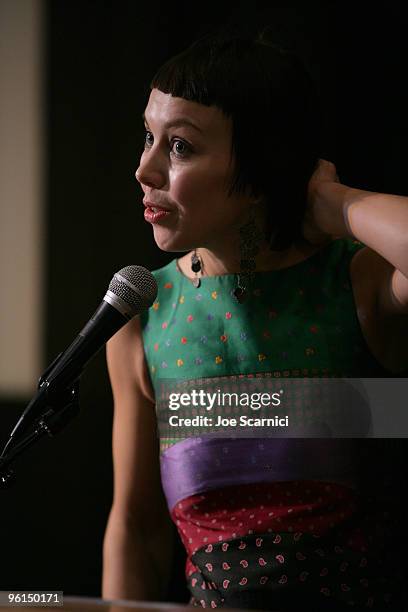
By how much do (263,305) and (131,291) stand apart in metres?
0.36

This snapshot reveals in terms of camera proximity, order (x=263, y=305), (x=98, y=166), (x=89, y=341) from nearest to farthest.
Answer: (x=89, y=341) < (x=263, y=305) < (x=98, y=166)

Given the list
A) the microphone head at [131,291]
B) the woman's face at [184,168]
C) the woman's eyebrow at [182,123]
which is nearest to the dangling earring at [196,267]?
the woman's face at [184,168]

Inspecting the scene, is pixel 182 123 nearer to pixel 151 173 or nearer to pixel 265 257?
pixel 151 173

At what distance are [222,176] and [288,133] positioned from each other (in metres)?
0.11

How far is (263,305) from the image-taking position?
3.69ft

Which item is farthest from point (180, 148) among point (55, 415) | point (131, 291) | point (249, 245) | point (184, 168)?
point (55, 415)

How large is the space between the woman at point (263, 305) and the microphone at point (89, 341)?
0.82 feet

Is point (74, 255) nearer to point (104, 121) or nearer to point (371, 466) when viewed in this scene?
point (104, 121)

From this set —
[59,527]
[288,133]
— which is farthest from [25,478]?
[288,133]

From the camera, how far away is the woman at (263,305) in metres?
1.03

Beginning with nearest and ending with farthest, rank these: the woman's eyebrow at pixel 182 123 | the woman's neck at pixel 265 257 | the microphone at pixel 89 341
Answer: the microphone at pixel 89 341 → the woman's eyebrow at pixel 182 123 → the woman's neck at pixel 265 257

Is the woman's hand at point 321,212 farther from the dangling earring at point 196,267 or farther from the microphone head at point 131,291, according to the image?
the microphone head at point 131,291

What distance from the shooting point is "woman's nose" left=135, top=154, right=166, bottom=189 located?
1033 millimetres

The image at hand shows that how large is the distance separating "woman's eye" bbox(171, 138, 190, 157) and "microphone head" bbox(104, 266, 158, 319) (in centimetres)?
25
